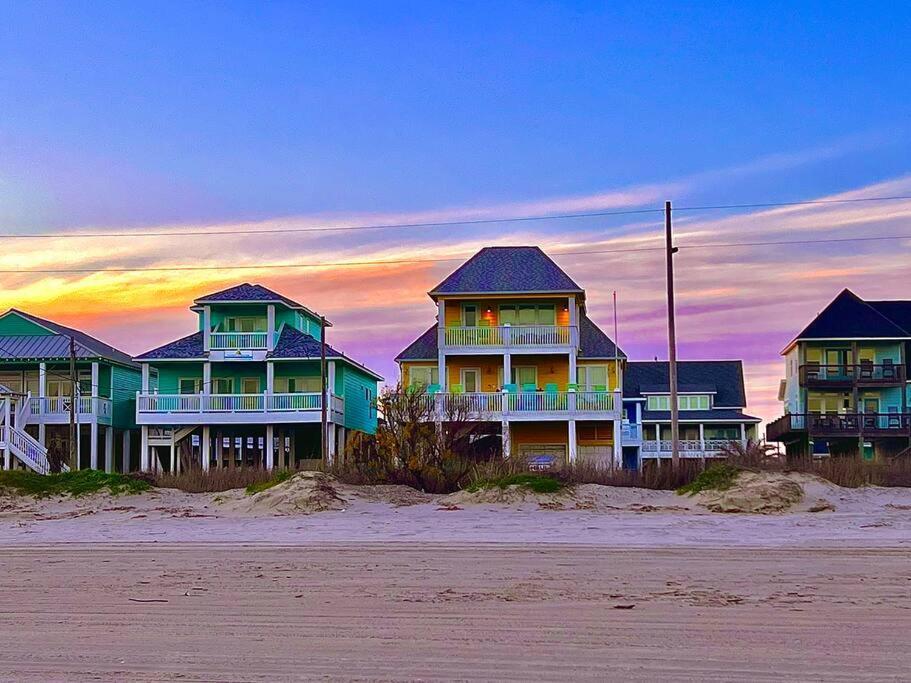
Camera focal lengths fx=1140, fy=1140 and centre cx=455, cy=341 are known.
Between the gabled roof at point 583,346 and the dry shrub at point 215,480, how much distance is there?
19344 mm

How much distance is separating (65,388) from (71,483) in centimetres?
2266

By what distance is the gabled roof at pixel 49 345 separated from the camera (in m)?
44.8

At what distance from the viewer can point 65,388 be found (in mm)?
45812

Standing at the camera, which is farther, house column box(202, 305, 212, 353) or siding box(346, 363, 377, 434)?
siding box(346, 363, 377, 434)

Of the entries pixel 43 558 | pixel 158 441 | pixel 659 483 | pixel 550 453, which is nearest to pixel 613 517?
pixel 659 483

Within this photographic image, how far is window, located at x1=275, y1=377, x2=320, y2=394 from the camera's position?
4441 centimetres

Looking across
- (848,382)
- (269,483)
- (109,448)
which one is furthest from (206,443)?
(848,382)

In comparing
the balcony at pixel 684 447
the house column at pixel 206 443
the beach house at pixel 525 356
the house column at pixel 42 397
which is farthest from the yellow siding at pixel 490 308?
the balcony at pixel 684 447

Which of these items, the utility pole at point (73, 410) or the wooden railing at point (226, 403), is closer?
the utility pole at point (73, 410)

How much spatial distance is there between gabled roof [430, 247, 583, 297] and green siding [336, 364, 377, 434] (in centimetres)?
653

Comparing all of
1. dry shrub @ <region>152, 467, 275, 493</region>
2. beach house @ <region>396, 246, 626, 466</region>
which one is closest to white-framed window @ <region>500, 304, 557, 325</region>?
beach house @ <region>396, 246, 626, 466</region>

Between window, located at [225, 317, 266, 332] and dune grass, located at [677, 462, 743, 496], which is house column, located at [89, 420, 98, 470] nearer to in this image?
window, located at [225, 317, 266, 332]

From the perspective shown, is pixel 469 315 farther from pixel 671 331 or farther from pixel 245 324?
pixel 671 331

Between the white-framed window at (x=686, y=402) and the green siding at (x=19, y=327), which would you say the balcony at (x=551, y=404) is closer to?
the green siding at (x=19, y=327)
